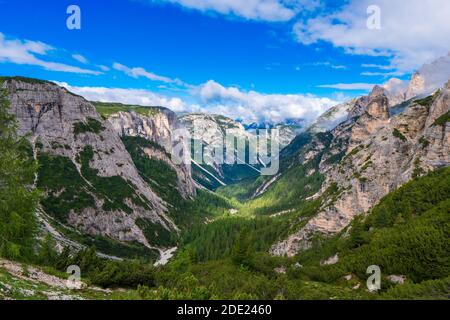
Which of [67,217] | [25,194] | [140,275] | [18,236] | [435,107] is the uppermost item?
[435,107]

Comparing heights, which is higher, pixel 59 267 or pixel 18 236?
pixel 18 236

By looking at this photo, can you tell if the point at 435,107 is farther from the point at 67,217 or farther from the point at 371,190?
the point at 67,217

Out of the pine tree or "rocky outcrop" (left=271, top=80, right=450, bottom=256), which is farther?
"rocky outcrop" (left=271, top=80, right=450, bottom=256)

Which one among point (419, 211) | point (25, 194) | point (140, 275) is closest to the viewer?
point (25, 194)

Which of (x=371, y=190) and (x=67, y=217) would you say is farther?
(x=67, y=217)

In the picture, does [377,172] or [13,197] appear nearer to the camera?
[13,197]

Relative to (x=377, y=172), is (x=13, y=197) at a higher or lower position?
lower
